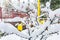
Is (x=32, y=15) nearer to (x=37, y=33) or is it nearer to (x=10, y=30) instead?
(x=37, y=33)

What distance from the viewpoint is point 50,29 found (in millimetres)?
942

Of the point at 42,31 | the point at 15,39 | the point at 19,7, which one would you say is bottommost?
the point at 15,39

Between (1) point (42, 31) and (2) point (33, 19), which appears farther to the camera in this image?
(2) point (33, 19)

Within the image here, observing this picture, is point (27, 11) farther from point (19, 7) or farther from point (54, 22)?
point (54, 22)

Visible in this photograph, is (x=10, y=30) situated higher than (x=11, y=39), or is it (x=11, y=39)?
(x=10, y=30)

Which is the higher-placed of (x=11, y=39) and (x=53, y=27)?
(x=53, y=27)

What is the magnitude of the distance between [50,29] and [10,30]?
9.1 inches

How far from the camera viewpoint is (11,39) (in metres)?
1.12

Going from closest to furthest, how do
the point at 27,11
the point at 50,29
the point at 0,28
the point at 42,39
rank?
1. the point at 0,28
2. the point at 50,29
3. the point at 42,39
4. the point at 27,11

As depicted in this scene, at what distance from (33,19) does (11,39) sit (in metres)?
0.21

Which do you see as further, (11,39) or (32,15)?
(32,15)

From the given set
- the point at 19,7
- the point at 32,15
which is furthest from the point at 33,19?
the point at 19,7

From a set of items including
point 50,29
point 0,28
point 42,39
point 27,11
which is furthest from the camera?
point 27,11

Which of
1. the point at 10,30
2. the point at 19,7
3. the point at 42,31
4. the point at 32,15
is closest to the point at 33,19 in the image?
the point at 32,15
